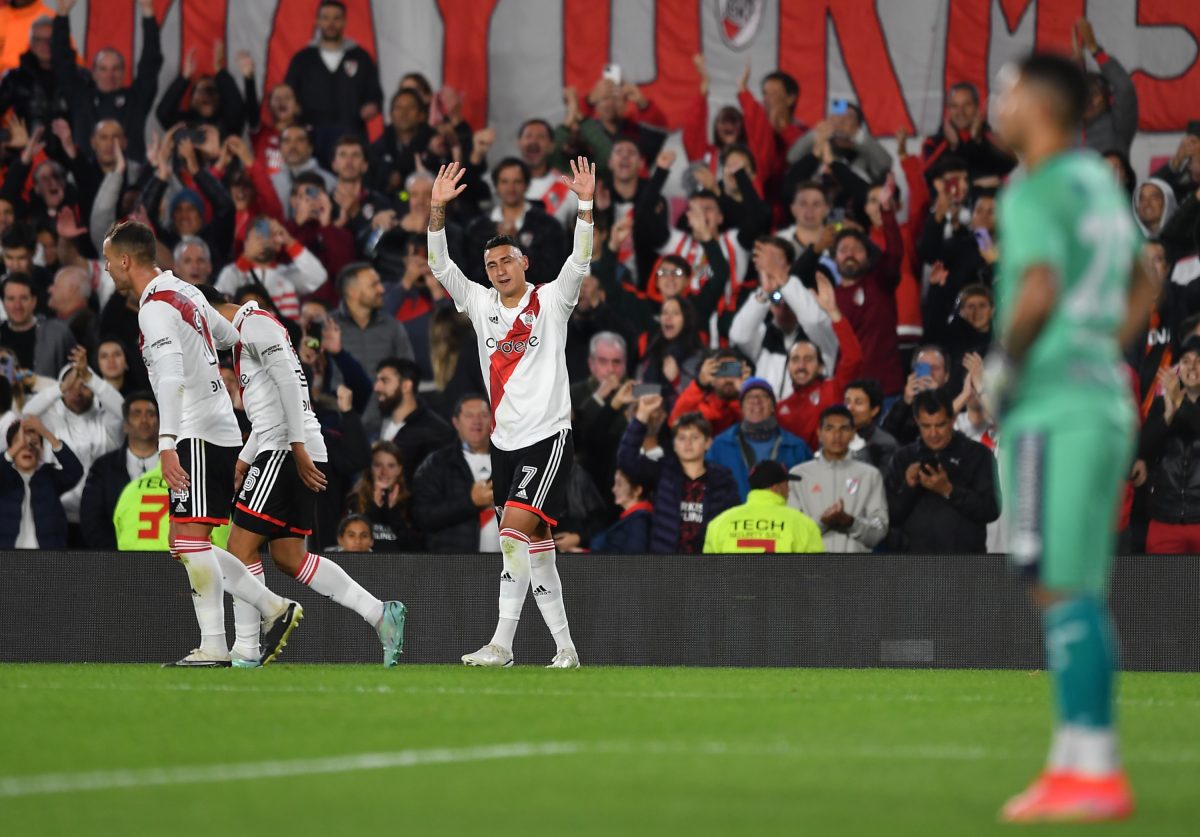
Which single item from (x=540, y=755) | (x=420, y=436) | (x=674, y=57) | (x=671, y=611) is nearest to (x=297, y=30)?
(x=674, y=57)

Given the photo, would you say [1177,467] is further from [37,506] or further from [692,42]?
[37,506]

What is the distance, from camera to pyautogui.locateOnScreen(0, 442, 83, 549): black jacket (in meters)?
14.3

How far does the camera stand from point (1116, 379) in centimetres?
511

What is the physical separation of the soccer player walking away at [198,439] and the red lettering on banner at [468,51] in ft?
28.8

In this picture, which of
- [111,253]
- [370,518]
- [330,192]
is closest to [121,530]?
[370,518]

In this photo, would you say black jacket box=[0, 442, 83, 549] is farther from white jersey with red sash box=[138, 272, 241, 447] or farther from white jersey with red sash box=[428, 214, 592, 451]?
white jersey with red sash box=[428, 214, 592, 451]

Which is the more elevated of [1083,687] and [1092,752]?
[1083,687]

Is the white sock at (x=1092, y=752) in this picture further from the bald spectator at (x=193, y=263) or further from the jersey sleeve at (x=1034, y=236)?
the bald spectator at (x=193, y=263)

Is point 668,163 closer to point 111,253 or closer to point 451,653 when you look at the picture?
point 451,653

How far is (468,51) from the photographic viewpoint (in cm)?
1927

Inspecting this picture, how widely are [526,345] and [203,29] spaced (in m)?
9.96

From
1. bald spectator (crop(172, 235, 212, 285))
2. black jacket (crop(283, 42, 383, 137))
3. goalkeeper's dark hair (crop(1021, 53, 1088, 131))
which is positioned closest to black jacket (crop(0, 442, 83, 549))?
bald spectator (crop(172, 235, 212, 285))

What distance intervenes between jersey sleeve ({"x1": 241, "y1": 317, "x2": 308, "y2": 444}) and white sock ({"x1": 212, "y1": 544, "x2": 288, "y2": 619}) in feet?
2.46

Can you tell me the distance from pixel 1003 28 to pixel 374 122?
20.0ft
